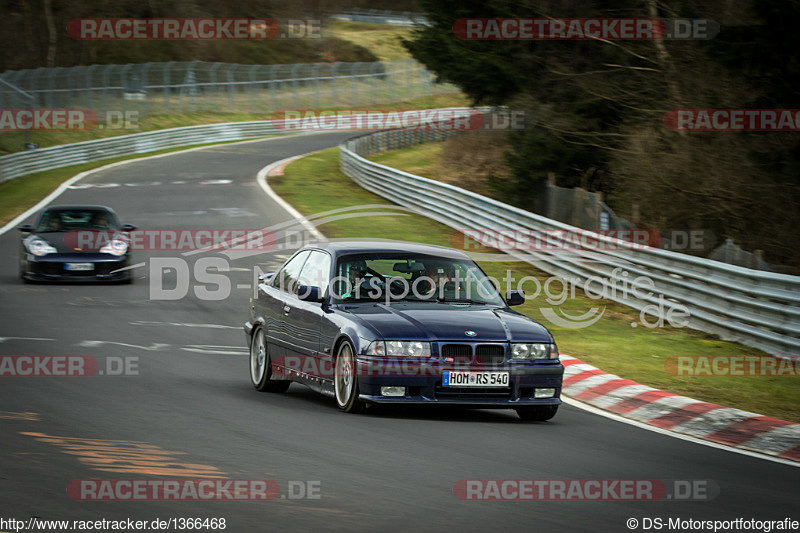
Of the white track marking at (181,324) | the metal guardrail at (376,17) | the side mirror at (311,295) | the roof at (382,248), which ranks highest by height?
→ the metal guardrail at (376,17)

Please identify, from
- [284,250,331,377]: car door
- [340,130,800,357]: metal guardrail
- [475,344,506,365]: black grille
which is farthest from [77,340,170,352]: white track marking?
[340,130,800,357]: metal guardrail

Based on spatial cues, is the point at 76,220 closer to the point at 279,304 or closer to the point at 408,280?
the point at 279,304

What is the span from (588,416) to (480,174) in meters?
31.5

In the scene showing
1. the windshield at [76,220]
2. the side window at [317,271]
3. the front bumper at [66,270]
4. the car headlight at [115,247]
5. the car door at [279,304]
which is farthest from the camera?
the windshield at [76,220]

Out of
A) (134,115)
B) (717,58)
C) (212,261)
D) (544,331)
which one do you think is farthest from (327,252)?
(134,115)

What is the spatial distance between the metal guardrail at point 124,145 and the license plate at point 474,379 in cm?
3314

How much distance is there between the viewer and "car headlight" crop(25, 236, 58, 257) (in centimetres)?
2044

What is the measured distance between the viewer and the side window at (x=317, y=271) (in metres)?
10.6

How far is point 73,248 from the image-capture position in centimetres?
2067

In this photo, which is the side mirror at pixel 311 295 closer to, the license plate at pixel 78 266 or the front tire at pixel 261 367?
the front tire at pixel 261 367

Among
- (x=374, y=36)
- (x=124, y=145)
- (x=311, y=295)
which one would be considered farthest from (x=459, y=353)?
(x=374, y=36)

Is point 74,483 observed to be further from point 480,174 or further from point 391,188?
point 480,174

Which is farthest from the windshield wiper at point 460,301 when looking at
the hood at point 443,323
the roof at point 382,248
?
the roof at point 382,248

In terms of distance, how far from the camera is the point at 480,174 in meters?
41.5
